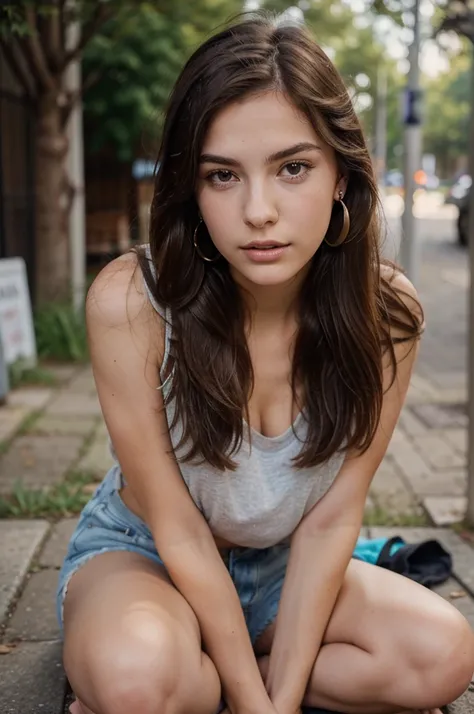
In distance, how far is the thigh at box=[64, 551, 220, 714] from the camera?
1733 millimetres

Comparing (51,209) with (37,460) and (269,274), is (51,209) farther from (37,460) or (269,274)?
(269,274)

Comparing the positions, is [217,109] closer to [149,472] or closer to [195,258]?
[195,258]

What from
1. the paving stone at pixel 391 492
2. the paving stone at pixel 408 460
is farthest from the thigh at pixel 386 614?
the paving stone at pixel 408 460

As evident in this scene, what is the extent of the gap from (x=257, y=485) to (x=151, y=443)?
9.4 inches

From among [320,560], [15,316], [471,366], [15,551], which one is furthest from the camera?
[15,316]

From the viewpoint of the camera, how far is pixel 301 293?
2076 mm

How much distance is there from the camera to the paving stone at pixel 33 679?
2105 millimetres

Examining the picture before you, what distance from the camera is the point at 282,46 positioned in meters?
1.78

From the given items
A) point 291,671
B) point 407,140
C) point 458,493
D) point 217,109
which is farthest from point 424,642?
point 407,140

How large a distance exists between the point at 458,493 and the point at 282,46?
2259mm

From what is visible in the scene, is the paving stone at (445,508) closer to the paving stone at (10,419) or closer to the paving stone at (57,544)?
the paving stone at (57,544)

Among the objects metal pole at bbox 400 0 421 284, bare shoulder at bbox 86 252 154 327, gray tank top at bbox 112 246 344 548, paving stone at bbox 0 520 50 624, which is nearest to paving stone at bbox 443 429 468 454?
paving stone at bbox 0 520 50 624

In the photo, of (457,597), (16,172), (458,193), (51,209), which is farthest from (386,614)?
(458,193)

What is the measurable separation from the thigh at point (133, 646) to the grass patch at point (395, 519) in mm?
1406
